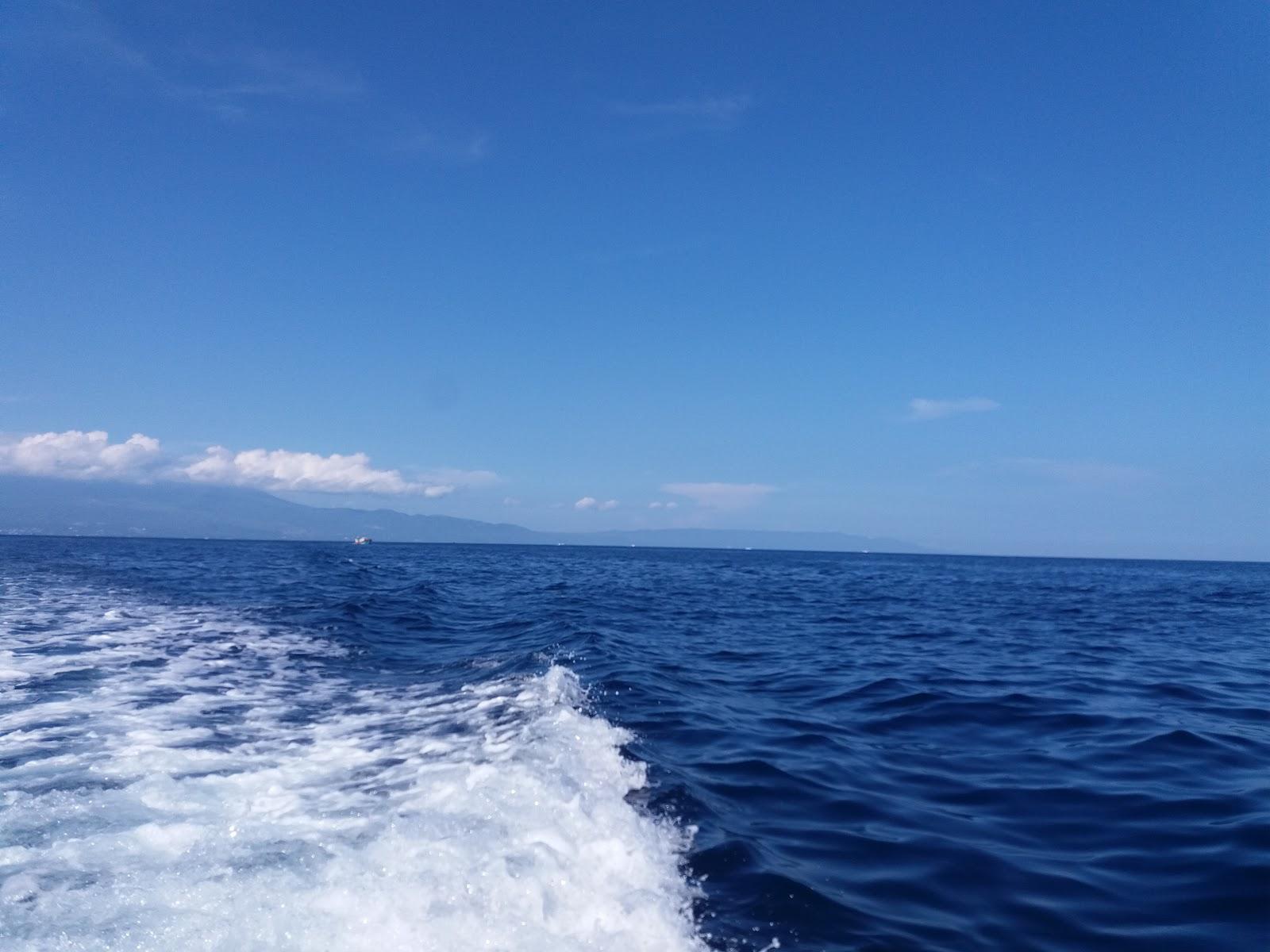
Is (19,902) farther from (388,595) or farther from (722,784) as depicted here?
(388,595)

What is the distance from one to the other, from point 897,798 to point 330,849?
442 cm

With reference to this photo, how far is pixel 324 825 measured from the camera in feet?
18.1

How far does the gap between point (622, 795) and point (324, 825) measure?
2212 mm

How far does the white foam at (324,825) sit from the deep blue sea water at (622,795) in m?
0.03

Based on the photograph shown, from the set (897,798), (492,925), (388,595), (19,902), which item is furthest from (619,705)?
(388,595)

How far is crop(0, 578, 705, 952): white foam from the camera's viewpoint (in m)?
4.09

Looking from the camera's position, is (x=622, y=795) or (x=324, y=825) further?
(x=622, y=795)

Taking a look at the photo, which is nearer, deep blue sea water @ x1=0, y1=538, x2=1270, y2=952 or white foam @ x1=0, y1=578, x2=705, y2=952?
white foam @ x1=0, y1=578, x2=705, y2=952

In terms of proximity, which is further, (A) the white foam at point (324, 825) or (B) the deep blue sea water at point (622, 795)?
(B) the deep blue sea water at point (622, 795)

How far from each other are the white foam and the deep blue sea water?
3 cm

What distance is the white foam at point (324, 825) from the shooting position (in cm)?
409

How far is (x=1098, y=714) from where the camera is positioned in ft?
30.8

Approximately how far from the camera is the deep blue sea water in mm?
4273

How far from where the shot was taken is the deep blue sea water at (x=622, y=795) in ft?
14.0
